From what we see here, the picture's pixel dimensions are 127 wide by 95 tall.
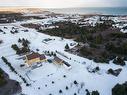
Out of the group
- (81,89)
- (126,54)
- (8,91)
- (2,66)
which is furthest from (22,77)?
(126,54)

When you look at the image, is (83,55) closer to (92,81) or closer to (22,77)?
(92,81)

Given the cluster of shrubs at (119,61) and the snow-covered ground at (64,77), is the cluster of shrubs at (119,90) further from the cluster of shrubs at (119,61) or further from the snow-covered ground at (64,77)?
the cluster of shrubs at (119,61)

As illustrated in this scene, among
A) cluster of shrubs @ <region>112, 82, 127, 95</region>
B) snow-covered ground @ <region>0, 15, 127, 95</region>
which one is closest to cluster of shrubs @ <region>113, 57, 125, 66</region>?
snow-covered ground @ <region>0, 15, 127, 95</region>

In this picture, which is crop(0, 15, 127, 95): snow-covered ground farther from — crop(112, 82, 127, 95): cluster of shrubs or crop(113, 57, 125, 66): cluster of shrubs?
crop(112, 82, 127, 95): cluster of shrubs

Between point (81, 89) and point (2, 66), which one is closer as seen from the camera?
point (81, 89)

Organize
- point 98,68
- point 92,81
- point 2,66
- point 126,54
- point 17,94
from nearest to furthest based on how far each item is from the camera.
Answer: point 17,94, point 92,81, point 98,68, point 2,66, point 126,54

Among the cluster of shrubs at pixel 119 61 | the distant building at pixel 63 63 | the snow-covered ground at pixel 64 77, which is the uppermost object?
the cluster of shrubs at pixel 119 61

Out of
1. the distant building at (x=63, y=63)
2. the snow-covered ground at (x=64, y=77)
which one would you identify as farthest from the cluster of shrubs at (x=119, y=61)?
the distant building at (x=63, y=63)

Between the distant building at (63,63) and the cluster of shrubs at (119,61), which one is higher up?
the cluster of shrubs at (119,61)

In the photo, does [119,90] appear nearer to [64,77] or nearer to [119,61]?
[64,77]

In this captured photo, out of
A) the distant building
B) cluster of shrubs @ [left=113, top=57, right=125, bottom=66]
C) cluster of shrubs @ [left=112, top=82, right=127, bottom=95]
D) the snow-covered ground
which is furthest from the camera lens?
cluster of shrubs @ [left=113, top=57, right=125, bottom=66]

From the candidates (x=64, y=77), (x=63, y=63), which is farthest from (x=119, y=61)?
(x=64, y=77)
